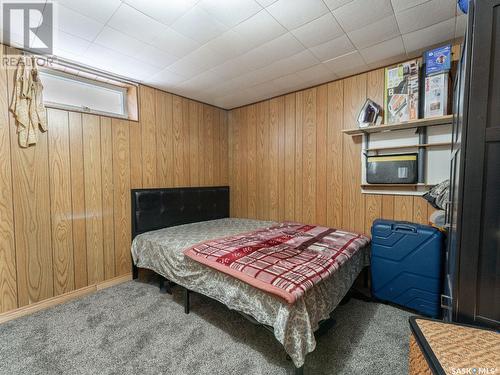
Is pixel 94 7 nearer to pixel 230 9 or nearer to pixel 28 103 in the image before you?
pixel 230 9

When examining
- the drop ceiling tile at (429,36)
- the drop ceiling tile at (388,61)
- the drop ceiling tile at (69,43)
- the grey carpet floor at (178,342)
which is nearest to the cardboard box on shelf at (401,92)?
the drop ceiling tile at (388,61)

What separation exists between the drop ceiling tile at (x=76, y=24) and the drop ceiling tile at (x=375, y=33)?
6.62 feet

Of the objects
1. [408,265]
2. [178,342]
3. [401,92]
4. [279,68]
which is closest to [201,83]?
[279,68]

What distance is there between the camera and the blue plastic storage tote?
1.85 metres

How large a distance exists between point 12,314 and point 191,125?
108 inches

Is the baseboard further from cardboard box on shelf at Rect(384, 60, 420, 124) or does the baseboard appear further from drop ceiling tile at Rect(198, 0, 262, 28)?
cardboard box on shelf at Rect(384, 60, 420, 124)

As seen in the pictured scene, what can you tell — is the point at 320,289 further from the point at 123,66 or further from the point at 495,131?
the point at 123,66

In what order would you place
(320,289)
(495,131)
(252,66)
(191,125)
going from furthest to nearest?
(191,125) → (252,66) → (320,289) → (495,131)

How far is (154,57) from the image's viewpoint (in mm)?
2203

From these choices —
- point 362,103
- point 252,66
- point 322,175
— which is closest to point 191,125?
point 252,66

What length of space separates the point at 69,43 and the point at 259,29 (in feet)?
5.34

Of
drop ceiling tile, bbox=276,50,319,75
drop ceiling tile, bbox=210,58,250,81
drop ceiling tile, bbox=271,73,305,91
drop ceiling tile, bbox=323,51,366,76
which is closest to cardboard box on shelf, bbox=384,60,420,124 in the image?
drop ceiling tile, bbox=323,51,366,76

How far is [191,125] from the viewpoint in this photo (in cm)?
339

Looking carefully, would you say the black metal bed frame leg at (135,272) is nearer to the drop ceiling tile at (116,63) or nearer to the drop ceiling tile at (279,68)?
the drop ceiling tile at (116,63)
